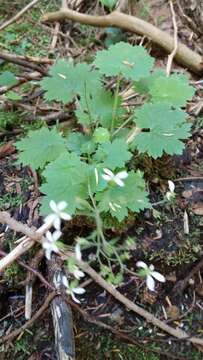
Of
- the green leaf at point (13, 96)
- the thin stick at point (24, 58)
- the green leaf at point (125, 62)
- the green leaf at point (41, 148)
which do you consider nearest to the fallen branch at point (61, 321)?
the green leaf at point (41, 148)

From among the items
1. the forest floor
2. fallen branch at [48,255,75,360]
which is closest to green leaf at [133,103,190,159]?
the forest floor

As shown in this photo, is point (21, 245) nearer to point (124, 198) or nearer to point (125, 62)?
point (124, 198)

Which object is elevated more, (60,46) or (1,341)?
(60,46)

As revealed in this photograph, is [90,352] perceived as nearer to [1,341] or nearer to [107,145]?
[1,341]

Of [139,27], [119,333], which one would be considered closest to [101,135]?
[119,333]

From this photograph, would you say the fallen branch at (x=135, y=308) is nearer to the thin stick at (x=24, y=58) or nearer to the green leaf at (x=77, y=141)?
the green leaf at (x=77, y=141)

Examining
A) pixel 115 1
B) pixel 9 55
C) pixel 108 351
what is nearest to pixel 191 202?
pixel 108 351
